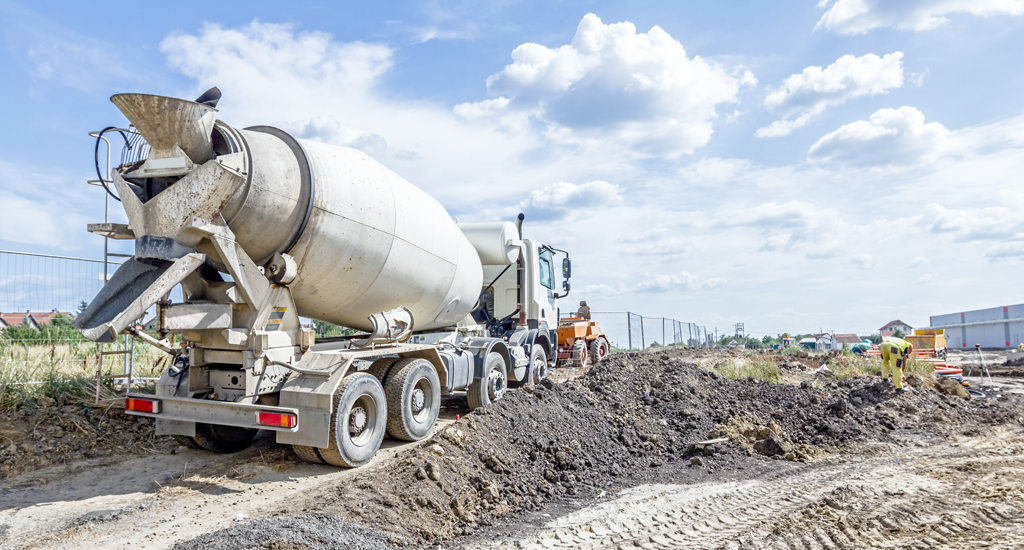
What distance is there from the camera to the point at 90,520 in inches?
194

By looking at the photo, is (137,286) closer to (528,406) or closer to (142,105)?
(142,105)

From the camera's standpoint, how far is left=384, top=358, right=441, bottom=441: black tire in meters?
7.25

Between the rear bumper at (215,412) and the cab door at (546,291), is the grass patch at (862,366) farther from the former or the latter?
the rear bumper at (215,412)

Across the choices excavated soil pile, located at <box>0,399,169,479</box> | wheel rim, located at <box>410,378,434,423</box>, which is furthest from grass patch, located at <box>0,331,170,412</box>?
wheel rim, located at <box>410,378,434,423</box>

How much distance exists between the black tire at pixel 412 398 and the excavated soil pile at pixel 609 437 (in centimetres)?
77

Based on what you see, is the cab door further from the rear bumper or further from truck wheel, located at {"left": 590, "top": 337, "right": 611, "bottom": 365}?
the rear bumper

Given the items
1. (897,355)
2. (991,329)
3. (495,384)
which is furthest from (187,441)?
(991,329)

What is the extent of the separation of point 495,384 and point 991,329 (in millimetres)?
43446

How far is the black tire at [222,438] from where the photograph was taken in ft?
23.0

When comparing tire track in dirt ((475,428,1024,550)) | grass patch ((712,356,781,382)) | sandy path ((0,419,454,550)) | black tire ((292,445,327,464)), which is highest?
black tire ((292,445,327,464))

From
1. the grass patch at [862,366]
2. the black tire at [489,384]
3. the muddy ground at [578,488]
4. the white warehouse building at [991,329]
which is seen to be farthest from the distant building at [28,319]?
the white warehouse building at [991,329]

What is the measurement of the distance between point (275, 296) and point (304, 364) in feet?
2.60

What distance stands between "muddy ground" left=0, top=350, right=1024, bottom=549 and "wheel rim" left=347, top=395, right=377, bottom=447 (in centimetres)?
37

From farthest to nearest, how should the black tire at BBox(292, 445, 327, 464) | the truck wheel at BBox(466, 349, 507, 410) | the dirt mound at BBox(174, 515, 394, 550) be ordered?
1. the truck wheel at BBox(466, 349, 507, 410)
2. the black tire at BBox(292, 445, 327, 464)
3. the dirt mound at BBox(174, 515, 394, 550)
